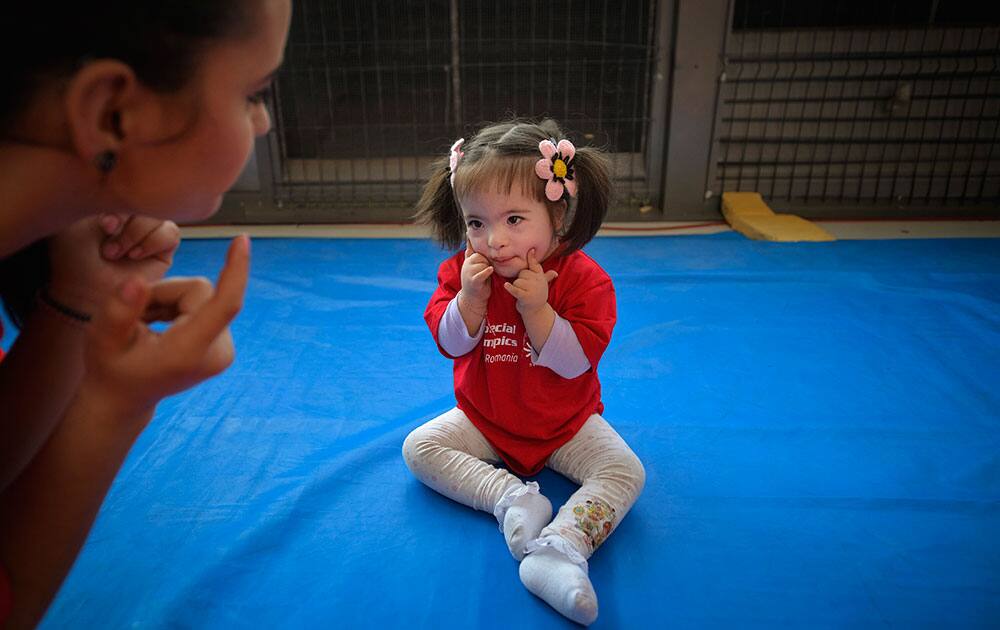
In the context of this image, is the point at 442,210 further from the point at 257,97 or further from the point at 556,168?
the point at 257,97

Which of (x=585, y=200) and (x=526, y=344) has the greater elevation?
(x=585, y=200)

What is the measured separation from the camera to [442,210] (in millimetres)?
1229

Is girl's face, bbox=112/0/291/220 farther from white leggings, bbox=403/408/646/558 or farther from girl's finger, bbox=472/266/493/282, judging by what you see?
white leggings, bbox=403/408/646/558

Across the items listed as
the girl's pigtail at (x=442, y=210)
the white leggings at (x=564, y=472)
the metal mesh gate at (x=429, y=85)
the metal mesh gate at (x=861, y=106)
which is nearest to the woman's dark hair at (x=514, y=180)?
the girl's pigtail at (x=442, y=210)

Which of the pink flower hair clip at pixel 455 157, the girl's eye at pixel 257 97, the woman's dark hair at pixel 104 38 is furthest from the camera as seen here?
the pink flower hair clip at pixel 455 157

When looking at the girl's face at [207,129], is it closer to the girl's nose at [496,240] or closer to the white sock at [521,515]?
the girl's nose at [496,240]

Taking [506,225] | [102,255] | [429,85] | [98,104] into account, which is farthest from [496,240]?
[429,85]

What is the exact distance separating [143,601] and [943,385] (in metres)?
1.61

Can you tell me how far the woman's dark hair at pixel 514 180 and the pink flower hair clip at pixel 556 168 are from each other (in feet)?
0.06

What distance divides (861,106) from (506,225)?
8.17ft

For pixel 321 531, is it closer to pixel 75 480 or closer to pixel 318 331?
pixel 75 480

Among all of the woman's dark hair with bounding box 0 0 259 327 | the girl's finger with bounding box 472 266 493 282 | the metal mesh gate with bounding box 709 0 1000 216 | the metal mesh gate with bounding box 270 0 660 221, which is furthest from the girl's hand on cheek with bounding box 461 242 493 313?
the metal mesh gate with bounding box 709 0 1000 216

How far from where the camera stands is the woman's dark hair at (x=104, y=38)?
17.0 inches

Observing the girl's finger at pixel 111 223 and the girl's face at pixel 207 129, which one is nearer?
the girl's face at pixel 207 129
